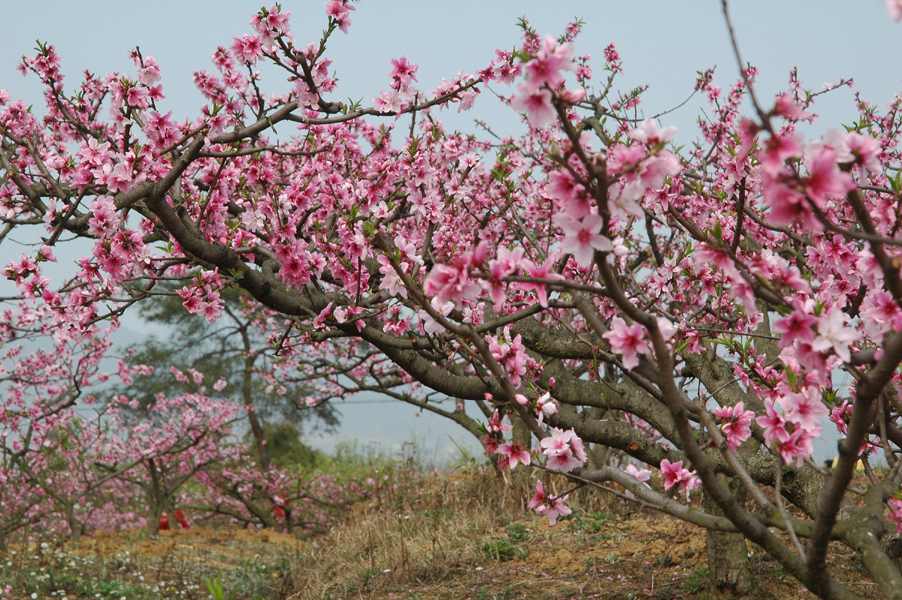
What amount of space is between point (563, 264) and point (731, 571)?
2.50 meters

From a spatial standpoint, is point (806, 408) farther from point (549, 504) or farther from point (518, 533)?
point (518, 533)

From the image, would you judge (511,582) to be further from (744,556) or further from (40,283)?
(40,283)

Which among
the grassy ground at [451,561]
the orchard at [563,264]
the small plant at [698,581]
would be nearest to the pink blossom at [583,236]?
the orchard at [563,264]

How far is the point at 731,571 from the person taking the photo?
13.5ft

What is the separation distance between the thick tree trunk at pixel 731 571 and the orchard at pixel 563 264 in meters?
0.02

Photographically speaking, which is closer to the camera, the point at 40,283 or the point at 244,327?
the point at 40,283

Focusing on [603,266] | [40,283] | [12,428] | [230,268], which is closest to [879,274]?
[603,266]

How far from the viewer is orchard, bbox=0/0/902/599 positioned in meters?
1.50

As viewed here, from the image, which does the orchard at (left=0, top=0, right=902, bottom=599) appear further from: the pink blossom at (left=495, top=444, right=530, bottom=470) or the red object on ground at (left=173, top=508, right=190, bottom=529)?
the red object on ground at (left=173, top=508, right=190, bottom=529)

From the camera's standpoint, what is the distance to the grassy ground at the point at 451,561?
484 cm

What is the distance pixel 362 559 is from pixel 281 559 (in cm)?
185

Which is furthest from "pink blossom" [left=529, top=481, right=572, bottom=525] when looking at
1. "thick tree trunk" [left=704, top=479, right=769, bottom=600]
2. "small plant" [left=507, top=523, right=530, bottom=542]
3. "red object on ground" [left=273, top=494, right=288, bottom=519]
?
"red object on ground" [left=273, top=494, right=288, bottom=519]

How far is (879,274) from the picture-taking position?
180 cm

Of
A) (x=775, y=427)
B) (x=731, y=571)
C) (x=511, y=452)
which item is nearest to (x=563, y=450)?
(x=511, y=452)
